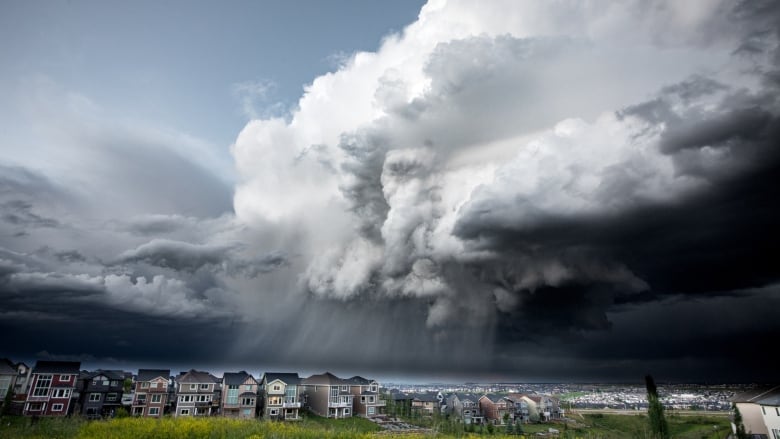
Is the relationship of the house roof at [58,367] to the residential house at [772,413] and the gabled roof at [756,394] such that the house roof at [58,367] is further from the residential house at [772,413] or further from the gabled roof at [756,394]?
the gabled roof at [756,394]

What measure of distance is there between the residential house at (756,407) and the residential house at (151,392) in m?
98.1

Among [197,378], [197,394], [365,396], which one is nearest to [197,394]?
[197,394]

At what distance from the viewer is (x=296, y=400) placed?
262 ft

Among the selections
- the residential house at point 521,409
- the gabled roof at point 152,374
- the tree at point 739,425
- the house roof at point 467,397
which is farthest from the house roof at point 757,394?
the gabled roof at point 152,374

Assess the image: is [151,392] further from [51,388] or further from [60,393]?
[51,388]

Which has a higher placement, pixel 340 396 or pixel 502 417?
pixel 340 396

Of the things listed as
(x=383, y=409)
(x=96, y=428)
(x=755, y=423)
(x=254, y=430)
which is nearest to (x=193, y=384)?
(x=383, y=409)

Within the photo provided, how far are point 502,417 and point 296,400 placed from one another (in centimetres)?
5596

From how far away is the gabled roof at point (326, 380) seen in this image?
279ft

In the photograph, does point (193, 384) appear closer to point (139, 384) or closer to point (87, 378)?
point (139, 384)

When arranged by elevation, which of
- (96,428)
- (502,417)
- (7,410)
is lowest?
(502,417)

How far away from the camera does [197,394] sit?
74.7 m

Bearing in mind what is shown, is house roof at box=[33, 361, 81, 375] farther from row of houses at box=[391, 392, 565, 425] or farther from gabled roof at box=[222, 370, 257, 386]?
row of houses at box=[391, 392, 565, 425]

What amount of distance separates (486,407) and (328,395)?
1939 inches
